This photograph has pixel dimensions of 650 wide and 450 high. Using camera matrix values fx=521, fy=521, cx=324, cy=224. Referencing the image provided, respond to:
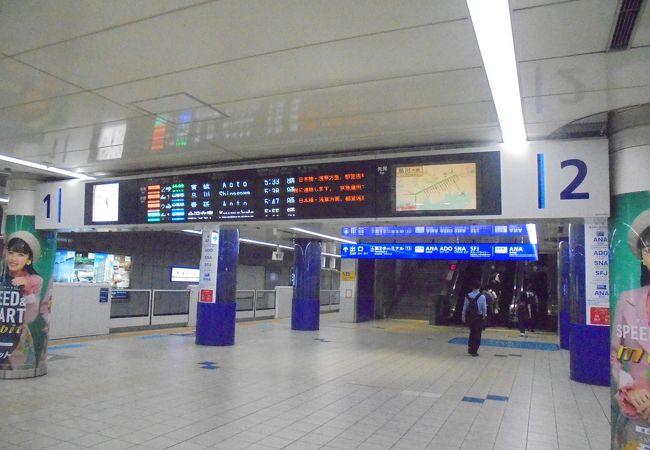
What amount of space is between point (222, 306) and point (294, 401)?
563cm

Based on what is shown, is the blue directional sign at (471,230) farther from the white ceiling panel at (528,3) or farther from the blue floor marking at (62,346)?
the white ceiling panel at (528,3)

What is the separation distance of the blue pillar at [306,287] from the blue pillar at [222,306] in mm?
4413

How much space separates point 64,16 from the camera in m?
3.05

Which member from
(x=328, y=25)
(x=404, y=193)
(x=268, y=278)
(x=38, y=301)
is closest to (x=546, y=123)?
(x=404, y=193)

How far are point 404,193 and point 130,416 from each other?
3.80 meters

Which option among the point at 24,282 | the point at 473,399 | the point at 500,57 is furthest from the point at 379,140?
the point at 24,282

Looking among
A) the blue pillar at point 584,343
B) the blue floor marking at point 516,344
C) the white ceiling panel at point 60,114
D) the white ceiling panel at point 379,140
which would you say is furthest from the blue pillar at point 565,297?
the white ceiling panel at point 60,114

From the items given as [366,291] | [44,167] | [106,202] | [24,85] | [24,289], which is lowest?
[366,291]

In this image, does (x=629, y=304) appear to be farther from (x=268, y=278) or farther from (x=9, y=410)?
(x=268, y=278)

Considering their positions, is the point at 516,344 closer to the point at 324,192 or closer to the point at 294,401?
the point at 294,401

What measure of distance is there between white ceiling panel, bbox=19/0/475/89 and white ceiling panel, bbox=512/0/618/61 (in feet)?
1.12

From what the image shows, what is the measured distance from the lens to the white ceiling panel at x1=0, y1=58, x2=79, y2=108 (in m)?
3.85

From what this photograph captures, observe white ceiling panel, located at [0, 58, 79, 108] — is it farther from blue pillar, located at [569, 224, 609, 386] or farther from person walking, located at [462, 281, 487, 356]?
person walking, located at [462, 281, 487, 356]

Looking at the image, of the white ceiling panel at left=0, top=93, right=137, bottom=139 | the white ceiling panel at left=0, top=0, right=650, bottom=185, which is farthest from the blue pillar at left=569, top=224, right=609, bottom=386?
the white ceiling panel at left=0, top=93, right=137, bottom=139
